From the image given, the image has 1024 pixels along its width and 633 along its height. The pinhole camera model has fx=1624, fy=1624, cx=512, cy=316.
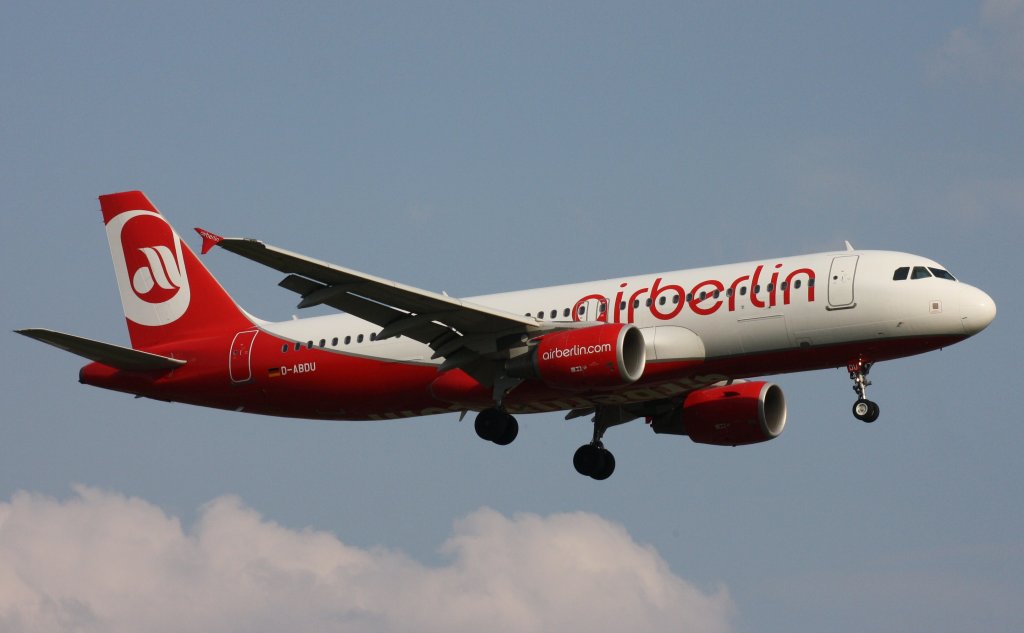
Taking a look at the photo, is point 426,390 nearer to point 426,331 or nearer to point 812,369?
point 426,331

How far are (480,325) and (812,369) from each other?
26.3ft

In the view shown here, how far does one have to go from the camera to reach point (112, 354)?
43.3m

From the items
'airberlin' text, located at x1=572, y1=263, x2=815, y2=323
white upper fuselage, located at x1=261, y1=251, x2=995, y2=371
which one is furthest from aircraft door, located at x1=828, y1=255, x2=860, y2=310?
'airberlin' text, located at x1=572, y1=263, x2=815, y2=323

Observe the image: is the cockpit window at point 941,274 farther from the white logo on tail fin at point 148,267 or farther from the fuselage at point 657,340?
the white logo on tail fin at point 148,267

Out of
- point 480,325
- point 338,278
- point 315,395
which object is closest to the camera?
point 338,278

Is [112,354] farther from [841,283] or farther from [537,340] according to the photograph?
[841,283]

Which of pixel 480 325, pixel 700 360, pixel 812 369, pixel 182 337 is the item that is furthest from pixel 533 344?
pixel 182 337

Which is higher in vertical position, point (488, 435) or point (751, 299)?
point (751, 299)

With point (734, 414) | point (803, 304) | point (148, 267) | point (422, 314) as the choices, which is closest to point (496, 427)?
point (422, 314)

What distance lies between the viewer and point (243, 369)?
43.6m

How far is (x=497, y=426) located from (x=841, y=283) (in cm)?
920

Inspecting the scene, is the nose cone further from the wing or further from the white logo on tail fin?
the white logo on tail fin

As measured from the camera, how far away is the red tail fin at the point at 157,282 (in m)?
45.5

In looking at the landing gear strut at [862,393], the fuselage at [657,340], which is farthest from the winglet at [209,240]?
the landing gear strut at [862,393]
